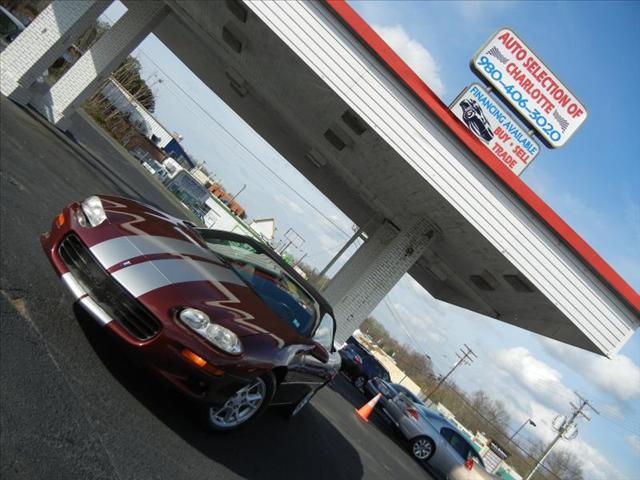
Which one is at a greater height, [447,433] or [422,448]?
[447,433]

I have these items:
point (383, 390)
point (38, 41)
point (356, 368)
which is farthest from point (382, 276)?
point (38, 41)

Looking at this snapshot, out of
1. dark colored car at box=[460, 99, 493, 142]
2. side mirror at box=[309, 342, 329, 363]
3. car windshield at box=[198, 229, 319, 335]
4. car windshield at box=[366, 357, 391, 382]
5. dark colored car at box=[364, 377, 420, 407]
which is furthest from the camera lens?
car windshield at box=[366, 357, 391, 382]

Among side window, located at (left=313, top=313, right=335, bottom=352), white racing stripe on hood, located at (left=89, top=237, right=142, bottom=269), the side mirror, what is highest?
side window, located at (left=313, top=313, right=335, bottom=352)

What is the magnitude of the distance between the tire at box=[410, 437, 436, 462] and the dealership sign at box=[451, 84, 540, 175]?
591 cm

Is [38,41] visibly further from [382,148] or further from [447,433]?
[447,433]

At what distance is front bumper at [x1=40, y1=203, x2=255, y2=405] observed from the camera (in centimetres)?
356

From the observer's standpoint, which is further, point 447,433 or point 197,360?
point 447,433

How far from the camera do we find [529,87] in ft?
33.1

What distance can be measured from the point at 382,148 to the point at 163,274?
23.3ft

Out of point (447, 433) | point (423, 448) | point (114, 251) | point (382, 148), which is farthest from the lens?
point (447, 433)

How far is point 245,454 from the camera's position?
438 centimetres

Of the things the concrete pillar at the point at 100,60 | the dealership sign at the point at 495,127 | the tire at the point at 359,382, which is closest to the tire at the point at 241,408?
the dealership sign at the point at 495,127

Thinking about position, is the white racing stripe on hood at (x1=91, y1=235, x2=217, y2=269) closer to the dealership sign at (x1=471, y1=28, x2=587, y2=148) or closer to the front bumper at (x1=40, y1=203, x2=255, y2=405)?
the front bumper at (x1=40, y1=203, x2=255, y2=405)

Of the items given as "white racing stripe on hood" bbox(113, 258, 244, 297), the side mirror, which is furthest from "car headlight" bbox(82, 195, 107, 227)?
the side mirror
